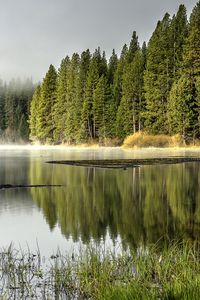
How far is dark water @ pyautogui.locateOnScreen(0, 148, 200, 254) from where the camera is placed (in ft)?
36.0

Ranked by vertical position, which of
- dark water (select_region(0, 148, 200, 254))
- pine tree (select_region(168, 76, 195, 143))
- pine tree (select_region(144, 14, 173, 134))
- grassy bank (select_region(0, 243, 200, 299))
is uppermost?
pine tree (select_region(144, 14, 173, 134))

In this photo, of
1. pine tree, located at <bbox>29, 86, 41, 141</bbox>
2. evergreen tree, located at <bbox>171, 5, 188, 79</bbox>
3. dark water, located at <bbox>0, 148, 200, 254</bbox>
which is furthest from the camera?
pine tree, located at <bbox>29, 86, 41, 141</bbox>

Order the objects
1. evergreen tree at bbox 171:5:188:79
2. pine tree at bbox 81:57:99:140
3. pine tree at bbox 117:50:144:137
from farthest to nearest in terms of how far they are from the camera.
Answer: pine tree at bbox 81:57:99:140 < pine tree at bbox 117:50:144:137 < evergreen tree at bbox 171:5:188:79

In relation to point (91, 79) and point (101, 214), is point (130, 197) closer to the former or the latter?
point (101, 214)

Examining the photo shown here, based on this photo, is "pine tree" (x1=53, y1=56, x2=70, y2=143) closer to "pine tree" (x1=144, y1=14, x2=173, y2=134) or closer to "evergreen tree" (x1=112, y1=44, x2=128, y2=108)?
"evergreen tree" (x1=112, y1=44, x2=128, y2=108)

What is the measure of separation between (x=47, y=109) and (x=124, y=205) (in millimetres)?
81363

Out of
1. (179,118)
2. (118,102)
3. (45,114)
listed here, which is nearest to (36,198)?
(179,118)

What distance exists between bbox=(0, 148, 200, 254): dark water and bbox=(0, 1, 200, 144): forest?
117ft

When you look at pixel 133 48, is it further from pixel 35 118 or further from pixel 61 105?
pixel 35 118

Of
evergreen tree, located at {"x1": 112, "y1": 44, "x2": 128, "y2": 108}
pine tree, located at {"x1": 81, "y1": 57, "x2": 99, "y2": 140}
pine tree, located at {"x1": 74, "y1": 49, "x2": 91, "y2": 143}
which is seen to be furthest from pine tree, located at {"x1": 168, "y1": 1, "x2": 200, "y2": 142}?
pine tree, located at {"x1": 74, "y1": 49, "x2": 91, "y2": 143}

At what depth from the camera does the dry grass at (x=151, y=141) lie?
57.3m

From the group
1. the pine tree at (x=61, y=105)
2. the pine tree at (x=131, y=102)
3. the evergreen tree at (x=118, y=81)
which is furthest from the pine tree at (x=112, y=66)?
the pine tree at (x=131, y=102)

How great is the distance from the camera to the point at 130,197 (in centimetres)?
1759

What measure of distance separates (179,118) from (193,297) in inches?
2046
